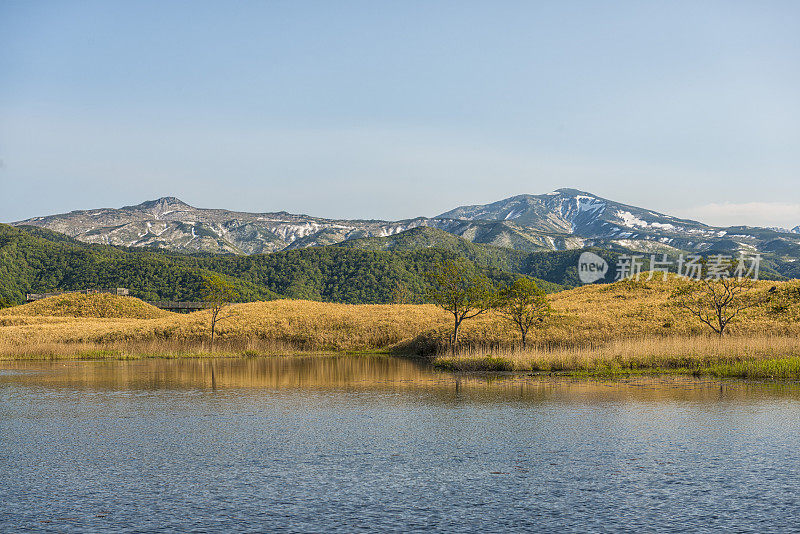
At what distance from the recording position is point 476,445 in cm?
1912

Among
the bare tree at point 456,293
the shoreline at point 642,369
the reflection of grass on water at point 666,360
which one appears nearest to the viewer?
the shoreline at point 642,369

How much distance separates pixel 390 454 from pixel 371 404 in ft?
30.4

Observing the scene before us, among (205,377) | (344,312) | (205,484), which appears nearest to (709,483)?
(205,484)

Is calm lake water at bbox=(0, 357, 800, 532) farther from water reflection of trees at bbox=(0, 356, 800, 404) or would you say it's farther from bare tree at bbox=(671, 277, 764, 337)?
bare tree at bbox=(671, 277, 764, 337)

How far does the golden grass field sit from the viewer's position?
4072 cm

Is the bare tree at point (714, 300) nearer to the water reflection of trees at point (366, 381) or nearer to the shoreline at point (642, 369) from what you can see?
the shoreline at point (642, 369)

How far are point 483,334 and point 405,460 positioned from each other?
4050cm

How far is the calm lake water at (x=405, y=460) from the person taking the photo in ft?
42.2

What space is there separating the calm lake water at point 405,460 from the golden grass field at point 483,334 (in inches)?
371

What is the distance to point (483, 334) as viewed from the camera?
57312mm

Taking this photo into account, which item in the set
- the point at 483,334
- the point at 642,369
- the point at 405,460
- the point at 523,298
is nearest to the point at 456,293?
the point at 483,334

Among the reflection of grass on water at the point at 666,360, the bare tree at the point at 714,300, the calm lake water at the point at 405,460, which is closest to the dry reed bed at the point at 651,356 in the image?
the reflection of grass on water at the point at 666,360

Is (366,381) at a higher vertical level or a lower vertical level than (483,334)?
lower

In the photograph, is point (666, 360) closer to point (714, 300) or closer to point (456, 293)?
point (714, 300)
